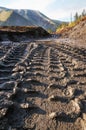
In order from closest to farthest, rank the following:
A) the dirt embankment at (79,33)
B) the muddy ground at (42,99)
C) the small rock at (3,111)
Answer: the muddy ground at (42,99)
the small rock at (3,111)
the dirt embankment at (79,33)

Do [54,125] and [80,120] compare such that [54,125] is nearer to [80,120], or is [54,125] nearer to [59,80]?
[80,120]

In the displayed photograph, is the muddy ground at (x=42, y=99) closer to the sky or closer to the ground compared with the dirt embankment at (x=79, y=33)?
closer to the sky

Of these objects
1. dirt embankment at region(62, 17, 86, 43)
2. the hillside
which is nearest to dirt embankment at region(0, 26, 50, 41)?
dirt embankment at region(62, 17, 86, 43)

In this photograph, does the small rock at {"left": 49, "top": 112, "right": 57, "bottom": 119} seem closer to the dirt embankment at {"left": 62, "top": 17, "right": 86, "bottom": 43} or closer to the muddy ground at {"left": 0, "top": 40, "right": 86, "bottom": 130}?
the muddy ground at {"left": 0, "top": 40, "right": 86, "bottom": 130}

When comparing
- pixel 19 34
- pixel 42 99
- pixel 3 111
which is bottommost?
pixel 19 34

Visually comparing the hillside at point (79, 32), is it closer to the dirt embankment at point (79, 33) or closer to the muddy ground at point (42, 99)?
the dirt embankment at point (79, 33)

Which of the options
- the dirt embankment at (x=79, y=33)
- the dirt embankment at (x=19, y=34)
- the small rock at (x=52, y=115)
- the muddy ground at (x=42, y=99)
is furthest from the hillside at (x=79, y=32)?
the small rock at (x=52, y=115)

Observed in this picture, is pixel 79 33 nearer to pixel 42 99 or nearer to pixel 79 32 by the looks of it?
pixel 79 32

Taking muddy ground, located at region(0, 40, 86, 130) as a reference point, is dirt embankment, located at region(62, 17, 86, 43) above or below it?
below

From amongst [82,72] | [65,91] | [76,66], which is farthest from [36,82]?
[76,66]

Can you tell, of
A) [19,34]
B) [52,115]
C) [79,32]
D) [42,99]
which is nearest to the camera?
[52,115]

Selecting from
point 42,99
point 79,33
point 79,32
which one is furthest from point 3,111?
point 79,32

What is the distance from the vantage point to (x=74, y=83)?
17.5ft

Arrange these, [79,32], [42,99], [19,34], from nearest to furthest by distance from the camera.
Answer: [42,99] < [19,34] < [79,32]
